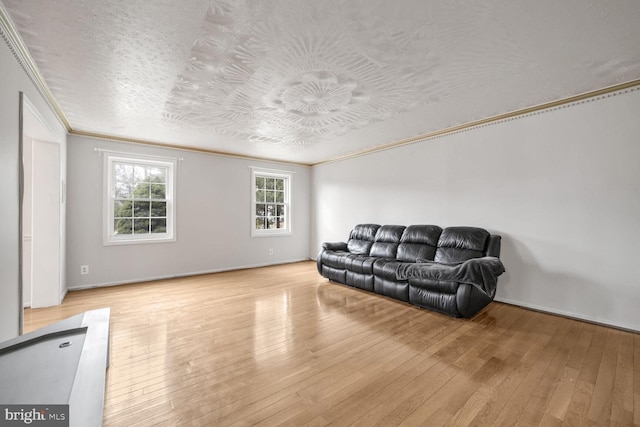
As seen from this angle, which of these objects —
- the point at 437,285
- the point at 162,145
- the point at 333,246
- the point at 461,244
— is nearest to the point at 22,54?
the point at 162,145

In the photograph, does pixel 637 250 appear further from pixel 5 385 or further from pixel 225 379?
pixel 5 385

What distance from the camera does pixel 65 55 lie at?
85.7 inches

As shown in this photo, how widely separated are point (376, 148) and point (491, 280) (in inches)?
121

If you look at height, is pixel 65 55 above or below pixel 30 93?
above

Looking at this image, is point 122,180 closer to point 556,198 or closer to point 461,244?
point 461,244

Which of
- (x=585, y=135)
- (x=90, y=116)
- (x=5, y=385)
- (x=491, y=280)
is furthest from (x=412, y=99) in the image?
(x=90, y=116)

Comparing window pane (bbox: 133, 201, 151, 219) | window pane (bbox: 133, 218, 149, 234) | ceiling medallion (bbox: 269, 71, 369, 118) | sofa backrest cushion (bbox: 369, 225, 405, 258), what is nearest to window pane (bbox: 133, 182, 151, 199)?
window pane (bbox: 133, 201, 151, 219)

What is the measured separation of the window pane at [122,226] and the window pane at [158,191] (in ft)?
1.91

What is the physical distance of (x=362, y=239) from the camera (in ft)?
16.4

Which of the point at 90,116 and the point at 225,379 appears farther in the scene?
the point at 90,116

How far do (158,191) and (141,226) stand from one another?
0.69m

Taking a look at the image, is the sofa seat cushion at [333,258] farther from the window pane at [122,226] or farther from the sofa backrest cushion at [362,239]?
the window pane at [122,226]

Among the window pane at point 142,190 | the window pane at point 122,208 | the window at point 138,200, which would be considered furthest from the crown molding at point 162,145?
the window pane at point 122,208

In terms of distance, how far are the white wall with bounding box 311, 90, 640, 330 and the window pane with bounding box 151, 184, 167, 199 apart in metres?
4.56
